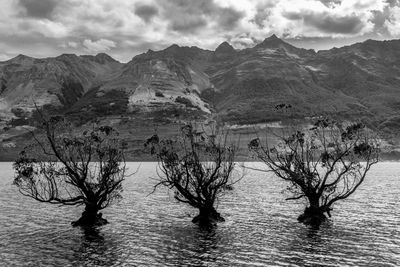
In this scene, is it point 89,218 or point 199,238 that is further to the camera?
point 89,218

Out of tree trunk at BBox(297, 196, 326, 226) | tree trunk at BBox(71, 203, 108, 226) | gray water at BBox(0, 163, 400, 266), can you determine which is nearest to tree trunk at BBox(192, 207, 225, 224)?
gray water at BBox(0, 163, 400, 266)

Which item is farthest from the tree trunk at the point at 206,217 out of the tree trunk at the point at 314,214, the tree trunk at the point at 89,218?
the tree trunk at the point at 89,218

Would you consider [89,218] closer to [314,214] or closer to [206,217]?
[206,217]

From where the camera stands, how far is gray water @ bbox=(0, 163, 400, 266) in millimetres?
45219

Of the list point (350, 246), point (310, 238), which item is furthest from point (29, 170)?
point (350, 246)

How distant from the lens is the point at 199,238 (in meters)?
55.5

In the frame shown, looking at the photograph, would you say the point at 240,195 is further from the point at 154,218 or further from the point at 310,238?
the point at 310,238

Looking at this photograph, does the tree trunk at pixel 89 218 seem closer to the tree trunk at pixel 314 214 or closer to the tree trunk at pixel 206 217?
the tree trunk at pixel 206 217

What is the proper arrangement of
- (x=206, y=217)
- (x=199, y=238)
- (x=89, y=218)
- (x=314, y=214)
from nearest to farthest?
(x=199, y=238), (x=314, y=214), (x=89, y=218), (x=206, y=217)

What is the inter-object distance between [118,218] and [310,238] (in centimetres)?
3375

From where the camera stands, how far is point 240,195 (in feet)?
351

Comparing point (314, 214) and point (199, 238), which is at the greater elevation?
point (314, 214)

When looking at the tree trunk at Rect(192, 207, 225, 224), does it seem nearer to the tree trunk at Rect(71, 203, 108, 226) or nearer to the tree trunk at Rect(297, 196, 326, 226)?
the tree trunk at Rect(297, 196, 326, 226)

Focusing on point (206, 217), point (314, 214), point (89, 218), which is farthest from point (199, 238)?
point (314, 214)
